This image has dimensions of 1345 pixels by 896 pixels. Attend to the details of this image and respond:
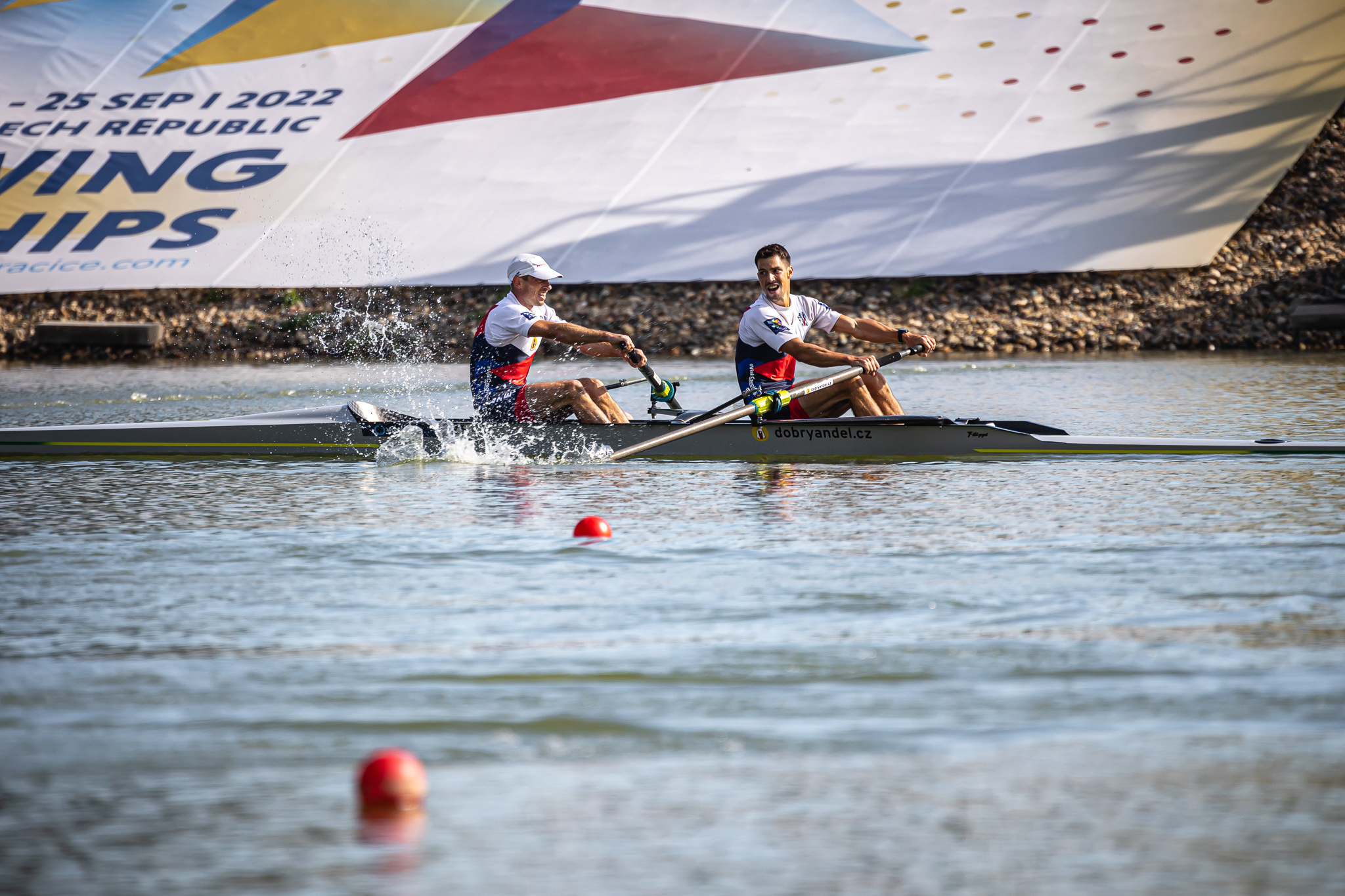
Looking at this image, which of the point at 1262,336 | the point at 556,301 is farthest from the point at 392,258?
the point at 1262,336

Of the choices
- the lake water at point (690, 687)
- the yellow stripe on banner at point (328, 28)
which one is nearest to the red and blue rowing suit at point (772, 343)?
the lake water at point (690, 687)

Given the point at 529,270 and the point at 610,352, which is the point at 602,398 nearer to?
the point at 610,352

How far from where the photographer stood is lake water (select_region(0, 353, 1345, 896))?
3.14m

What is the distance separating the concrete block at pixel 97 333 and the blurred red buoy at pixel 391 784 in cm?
1862

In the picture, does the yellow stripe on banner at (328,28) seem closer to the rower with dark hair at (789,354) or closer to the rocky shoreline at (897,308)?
the rocky shoreline at (897,308)

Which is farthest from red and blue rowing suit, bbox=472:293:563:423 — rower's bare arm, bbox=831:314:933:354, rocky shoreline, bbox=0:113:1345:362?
rocky shoreline, bbox=0:113:1345:362

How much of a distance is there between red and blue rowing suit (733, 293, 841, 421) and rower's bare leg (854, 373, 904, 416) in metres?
0.43

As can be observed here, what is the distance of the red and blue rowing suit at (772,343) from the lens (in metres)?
9.63

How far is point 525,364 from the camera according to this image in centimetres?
980

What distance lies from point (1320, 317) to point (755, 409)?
11.8 m

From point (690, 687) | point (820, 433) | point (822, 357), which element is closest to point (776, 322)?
point (822, 357)

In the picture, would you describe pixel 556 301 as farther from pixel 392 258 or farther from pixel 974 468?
pixel 974 468

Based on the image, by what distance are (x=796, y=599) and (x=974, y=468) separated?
152 inches

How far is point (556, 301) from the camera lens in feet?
71.3
